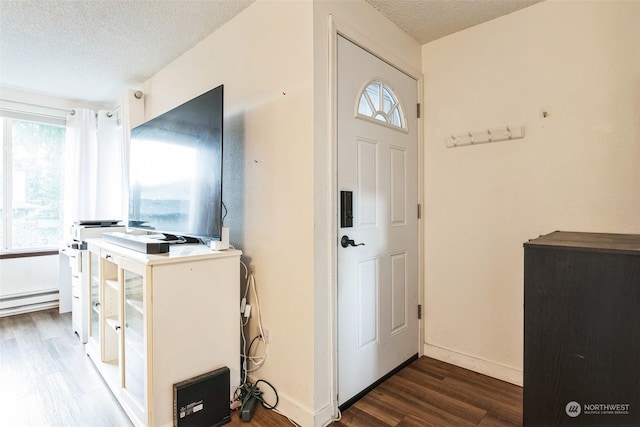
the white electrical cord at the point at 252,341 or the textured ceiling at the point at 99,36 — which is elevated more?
the textured ceiling at the point at 99,36

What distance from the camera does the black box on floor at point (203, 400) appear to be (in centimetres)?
156

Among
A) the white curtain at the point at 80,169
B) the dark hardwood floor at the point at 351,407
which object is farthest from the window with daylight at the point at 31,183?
the dark hardwood floor at the point at 351,407

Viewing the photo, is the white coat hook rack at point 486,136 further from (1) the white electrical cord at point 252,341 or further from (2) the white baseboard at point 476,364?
(1) the white electrical cord at point 252,341

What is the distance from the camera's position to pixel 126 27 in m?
2.24

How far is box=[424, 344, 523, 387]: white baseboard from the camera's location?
2053 mm

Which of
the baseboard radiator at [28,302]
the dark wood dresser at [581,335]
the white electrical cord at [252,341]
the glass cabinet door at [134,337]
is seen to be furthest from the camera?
the baseboard radiator at [28,302]

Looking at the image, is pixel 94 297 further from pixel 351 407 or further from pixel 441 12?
pixel 441 12

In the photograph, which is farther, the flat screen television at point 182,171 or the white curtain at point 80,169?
the white curtain at point 80,169

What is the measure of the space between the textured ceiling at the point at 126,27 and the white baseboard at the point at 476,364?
2251 mm

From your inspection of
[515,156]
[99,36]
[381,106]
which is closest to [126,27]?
[99,36]

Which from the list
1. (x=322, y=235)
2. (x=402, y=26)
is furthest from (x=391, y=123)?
(x=322, y=235)

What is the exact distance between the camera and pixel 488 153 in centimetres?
215

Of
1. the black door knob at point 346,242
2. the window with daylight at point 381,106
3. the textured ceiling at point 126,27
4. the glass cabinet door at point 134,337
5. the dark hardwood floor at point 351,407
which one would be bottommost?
the dark hardwood floor at point 351,407

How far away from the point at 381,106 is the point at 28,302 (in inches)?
168
